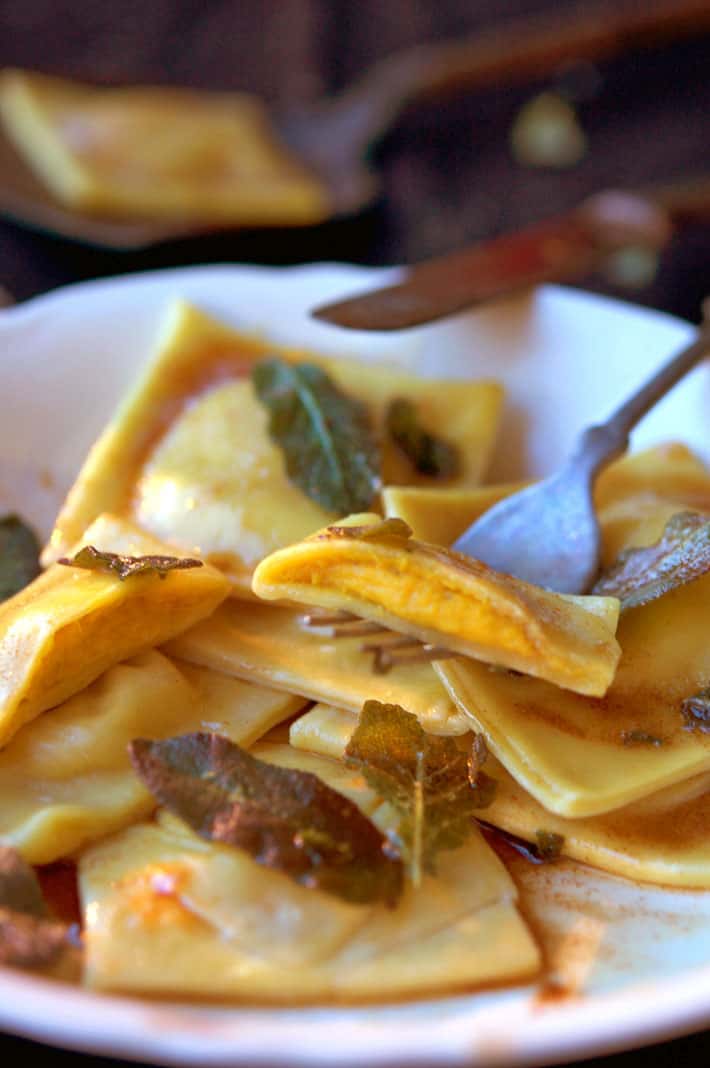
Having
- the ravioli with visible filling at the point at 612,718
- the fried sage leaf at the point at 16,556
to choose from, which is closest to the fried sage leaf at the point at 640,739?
the ravioli with visible filling at the point at 612,718

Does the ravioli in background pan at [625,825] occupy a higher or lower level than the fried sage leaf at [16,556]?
lower

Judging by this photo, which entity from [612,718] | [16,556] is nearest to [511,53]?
[16,556]

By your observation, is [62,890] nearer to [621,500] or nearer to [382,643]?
[382,643]

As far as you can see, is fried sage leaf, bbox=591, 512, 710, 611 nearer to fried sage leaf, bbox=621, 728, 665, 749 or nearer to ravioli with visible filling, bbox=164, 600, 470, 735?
fried sage leaf, bbox=621, 728, 665, 749

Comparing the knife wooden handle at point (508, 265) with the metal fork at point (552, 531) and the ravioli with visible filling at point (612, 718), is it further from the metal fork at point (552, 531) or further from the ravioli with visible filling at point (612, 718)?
the ravioli with visible filling at point (612, 718)

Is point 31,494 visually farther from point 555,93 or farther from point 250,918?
point 555,93

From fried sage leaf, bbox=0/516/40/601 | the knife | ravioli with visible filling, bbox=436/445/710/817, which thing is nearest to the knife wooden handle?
the knife

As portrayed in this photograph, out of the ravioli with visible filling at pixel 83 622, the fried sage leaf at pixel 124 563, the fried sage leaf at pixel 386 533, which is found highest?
the fried sage leaf at pixel 386 533

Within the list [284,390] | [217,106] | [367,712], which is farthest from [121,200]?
[367,712]
